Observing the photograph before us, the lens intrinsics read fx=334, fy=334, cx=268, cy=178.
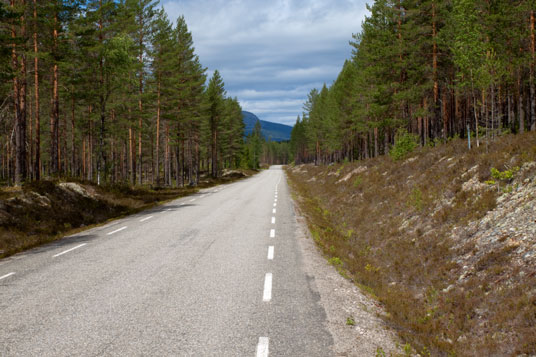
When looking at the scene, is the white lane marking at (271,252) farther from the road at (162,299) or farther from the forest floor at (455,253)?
the forest floor at (455,253)

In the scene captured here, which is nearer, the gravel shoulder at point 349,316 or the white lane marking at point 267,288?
the gravel shoulder at point 349,316

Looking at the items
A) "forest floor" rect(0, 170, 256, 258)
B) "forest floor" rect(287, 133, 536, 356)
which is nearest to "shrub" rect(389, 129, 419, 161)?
"forest floor" rect(287, 133, 536, 356)

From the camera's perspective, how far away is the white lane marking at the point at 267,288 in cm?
561

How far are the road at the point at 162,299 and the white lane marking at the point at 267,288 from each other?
0.06 feet

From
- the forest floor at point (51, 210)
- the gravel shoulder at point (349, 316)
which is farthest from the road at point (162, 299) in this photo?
the forest floor at point (51, 210)

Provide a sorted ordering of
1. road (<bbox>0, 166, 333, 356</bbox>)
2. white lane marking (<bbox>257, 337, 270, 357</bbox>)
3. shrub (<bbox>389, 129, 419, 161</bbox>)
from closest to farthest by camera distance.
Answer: white lane marking (<bbox>257, 337, 270, 357</bbox>) → road (<bbox>0, 166, 333, 356</bbox>) → shrub (<bbox>389, 129, 419, 161</bbox>)

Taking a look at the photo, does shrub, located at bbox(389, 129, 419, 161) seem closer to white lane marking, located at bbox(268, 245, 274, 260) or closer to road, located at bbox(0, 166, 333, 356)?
road, located at bbox(0, 166, 333, 356)

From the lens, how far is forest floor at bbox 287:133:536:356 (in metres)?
4.70

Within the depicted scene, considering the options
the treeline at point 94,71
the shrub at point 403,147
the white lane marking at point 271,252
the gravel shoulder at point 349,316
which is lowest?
the gravel shoulder at point 349,316

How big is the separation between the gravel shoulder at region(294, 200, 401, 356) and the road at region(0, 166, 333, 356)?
0.61 ft

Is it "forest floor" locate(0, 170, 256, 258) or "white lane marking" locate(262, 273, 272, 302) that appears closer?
"white lane marking" locate(262, 273, 272, 302)

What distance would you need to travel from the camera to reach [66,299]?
552cm

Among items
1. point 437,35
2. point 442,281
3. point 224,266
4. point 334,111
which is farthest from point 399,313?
point 334,111

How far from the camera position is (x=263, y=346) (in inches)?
160
